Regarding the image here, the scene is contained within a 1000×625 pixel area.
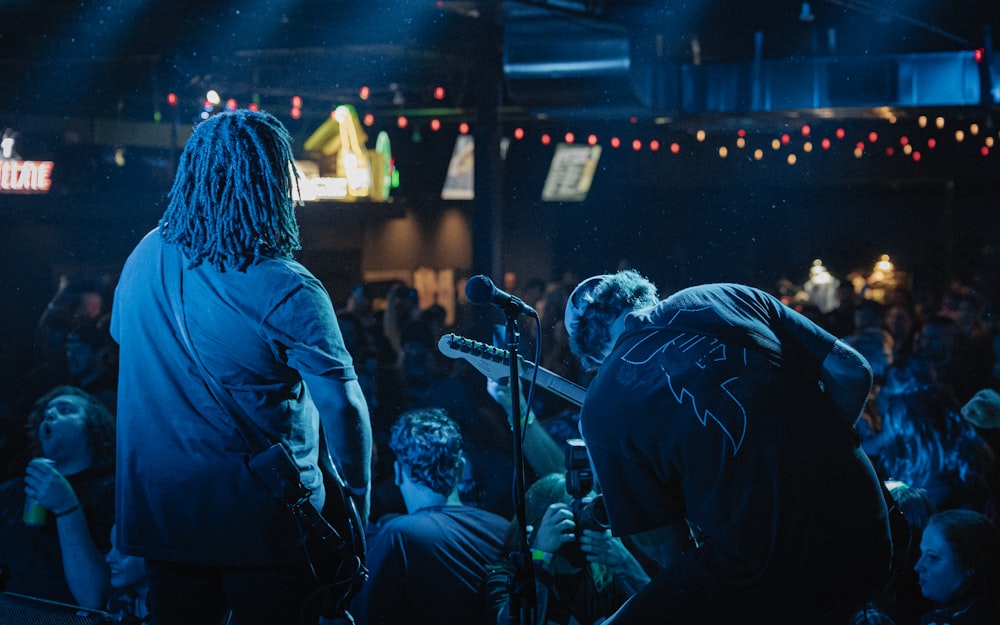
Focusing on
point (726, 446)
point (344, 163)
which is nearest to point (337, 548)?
point (726, 446)

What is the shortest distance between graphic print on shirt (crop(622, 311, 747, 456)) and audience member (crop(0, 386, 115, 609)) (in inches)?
78.5

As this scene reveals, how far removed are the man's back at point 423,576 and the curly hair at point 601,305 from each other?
0.96m

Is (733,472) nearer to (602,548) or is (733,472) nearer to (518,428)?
(518,428)

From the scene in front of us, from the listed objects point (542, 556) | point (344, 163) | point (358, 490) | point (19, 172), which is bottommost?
point (542, 556)

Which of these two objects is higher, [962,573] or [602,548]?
[602,548]

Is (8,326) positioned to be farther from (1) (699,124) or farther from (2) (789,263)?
(2) (789,263)

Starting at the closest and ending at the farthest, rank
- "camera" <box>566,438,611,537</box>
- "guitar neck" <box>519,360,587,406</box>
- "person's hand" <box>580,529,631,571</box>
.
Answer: "camera" <box>566,438,611,537</box>, "person's hand" <box>580,529,631,571</box>, "guitar neck" <box>519,360,587,406</box>

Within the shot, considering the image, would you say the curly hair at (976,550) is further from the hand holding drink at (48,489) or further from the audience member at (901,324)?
the audience member at (901,324)

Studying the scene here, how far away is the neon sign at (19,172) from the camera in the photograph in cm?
933

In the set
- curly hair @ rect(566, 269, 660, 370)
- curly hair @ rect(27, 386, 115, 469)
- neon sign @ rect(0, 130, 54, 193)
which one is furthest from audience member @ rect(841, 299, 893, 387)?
neon sign @ rect(0, 130, 54, 193)

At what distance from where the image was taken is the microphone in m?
2.31

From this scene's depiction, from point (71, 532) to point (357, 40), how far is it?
268 inches

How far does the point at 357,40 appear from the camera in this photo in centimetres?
897

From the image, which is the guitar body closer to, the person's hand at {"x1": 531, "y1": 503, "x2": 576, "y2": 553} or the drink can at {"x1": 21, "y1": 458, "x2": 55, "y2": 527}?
the person's hand at {"x1": 531, "y1": 503, "x2": 576, "y2": 553}
